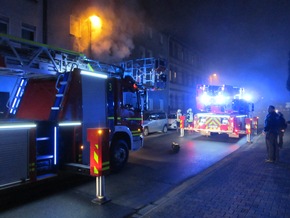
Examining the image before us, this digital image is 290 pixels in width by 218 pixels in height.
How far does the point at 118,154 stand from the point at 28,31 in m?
10.3

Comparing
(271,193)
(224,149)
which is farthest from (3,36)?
(224,149)

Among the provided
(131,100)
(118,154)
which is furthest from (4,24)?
(118,154)

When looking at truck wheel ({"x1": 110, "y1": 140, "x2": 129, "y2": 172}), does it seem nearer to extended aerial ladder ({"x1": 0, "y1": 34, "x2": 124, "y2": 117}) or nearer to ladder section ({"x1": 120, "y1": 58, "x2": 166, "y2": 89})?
extended aerial ladder ({"x1": 0, "y1": 34, "x2": 124, "y2": 117})

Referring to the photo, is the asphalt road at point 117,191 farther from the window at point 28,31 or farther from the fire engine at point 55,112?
the window at point 28,31

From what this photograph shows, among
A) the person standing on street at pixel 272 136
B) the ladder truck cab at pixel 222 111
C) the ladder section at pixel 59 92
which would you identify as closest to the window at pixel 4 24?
the ladder section at pixel 59 92

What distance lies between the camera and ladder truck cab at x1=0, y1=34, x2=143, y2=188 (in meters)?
4.79

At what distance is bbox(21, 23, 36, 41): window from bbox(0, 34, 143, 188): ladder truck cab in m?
7.83

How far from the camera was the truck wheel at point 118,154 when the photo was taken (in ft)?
22.8

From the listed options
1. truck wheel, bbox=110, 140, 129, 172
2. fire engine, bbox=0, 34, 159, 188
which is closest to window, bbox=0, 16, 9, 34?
fire engine, bbox=0, 34, 159, 188

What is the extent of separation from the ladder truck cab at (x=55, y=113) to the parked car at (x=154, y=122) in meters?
7.90

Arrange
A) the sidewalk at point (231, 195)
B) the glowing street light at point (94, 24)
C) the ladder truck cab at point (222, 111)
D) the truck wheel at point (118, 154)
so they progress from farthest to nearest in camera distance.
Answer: the glowing street light at point (94, 24) < the ladder truck cab at point (222, 111) < the truck wheel at point (118, 154) < the sidewalk at point (231, 195)

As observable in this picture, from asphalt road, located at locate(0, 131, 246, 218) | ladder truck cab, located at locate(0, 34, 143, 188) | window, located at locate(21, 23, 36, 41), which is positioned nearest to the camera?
asphalt road, located at locate(0, 131, 246, 218)

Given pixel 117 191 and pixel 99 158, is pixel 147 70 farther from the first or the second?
pixel 99 158

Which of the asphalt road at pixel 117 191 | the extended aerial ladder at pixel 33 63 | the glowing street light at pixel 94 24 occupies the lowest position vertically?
the asphalt road at pixel 117 191
